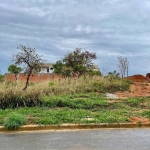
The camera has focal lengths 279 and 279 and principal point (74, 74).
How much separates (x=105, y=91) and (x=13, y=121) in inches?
512

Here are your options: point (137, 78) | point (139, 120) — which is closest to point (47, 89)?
point (139, 120)

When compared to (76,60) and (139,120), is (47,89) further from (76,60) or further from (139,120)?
(76,60)

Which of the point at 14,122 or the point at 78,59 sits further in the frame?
the point at 78,59

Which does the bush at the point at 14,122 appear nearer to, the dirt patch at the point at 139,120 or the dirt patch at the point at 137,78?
the dirt patch at the point at 139,120

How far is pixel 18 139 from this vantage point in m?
7.14

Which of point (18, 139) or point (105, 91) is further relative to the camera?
point (105, 91)

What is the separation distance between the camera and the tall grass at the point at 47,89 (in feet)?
39.8

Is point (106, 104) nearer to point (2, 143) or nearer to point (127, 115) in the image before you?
point (127, 115)

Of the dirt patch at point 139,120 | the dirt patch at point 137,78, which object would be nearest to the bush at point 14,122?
the dirt patch at point 139,120

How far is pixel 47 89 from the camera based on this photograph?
1734cm

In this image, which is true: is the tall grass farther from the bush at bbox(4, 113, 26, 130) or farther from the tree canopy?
the tree canopy

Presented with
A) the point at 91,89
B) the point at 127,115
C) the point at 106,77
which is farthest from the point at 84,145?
the point at 106,77

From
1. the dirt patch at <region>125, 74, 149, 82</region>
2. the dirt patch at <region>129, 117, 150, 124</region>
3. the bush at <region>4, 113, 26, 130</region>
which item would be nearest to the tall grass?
the bush at <region>4, 113, 26, 130</region>

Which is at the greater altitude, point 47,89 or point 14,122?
point 47,89
